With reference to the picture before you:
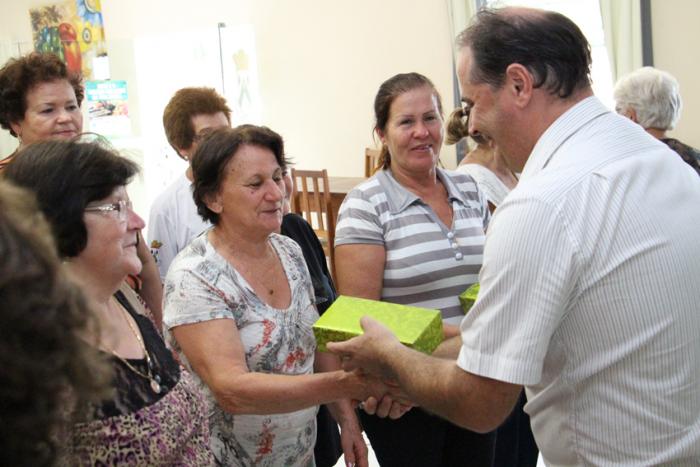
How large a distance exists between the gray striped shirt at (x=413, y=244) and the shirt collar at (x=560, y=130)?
32.2 inches

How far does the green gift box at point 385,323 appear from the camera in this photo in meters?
1.71

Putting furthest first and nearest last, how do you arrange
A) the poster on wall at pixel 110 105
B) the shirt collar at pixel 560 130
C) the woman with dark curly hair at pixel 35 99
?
the poster on wall at pixel 110 105 → the woman with dark curly hair at pixel 35 99 → the shirt collar at pixel 560 130

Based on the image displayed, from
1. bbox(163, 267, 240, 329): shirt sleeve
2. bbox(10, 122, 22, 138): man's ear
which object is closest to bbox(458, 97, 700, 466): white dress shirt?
bbox(163, 267, 240, 329): shirt sleeve

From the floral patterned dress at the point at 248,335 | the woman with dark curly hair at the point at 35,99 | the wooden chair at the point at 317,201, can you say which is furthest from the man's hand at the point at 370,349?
the wooden chair at the point at 317,201

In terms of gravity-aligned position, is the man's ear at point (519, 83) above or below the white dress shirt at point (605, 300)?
above

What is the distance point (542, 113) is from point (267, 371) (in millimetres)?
889

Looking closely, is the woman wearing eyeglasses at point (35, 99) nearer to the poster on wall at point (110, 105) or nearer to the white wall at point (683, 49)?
the white wall at point (683, 49)

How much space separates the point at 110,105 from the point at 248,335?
6.43 meters

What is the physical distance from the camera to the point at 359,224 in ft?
7.25

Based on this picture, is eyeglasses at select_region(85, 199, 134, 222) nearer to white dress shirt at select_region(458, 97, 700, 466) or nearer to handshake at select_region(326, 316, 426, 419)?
handshake at select_region(326, 316, 426, 419)

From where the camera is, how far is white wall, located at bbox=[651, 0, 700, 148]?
5.30m

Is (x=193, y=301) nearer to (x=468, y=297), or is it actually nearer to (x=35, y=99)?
(x=468, y=297)

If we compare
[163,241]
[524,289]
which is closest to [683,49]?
[163,241]

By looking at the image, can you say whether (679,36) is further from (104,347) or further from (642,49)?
(104,347)
